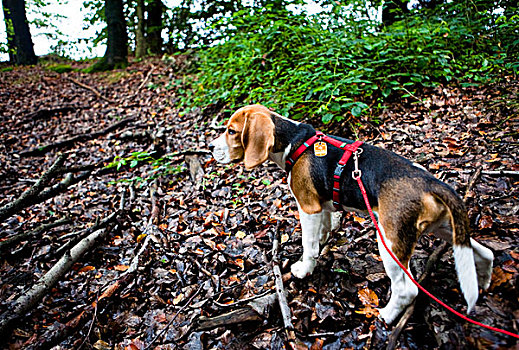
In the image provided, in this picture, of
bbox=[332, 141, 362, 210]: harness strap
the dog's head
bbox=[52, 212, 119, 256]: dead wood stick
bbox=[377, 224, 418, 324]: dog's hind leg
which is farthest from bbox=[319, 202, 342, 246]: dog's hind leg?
bbox=[52, 212, 119, 256]: dead wood stick

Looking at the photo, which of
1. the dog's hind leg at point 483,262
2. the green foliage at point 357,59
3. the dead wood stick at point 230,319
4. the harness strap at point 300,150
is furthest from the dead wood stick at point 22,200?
the dog's hind leg at point 483,262

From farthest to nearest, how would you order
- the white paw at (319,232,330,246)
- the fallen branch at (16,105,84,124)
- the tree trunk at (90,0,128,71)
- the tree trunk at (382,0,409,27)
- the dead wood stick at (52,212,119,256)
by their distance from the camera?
the tree trunk at (90,0,128,71) < the fallen branch at (16,105,84,124) < the tree trunk at (382,0,409,27) < the dead wood stick at (52,212,119,256) < the white paw at (319,232,330,246)

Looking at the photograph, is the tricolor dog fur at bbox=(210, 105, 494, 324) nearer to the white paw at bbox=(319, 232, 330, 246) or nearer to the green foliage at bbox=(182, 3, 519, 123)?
the white paw at bbox=(319, 232, 330, 246)

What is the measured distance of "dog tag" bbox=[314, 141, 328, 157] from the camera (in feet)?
9.43

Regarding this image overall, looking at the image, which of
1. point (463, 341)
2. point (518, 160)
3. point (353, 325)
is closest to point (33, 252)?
point (353, 325)

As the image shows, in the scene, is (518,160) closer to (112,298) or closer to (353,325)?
(353,325)

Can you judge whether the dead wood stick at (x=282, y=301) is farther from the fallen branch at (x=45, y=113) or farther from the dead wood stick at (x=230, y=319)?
the fallen branch at (x=45, y=113)

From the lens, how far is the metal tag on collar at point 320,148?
9.42ft

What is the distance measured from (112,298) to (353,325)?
9.04 feet

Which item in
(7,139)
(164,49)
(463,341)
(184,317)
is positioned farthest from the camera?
(164,49)

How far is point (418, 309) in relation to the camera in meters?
2.50

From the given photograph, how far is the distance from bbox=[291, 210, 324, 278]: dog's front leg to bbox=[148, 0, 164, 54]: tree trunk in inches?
565

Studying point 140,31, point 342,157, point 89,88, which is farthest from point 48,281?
point 140,31

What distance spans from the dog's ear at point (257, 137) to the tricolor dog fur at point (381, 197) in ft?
0.04
